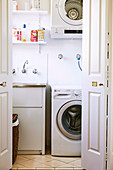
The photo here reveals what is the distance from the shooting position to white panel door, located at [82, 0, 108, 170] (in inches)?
103

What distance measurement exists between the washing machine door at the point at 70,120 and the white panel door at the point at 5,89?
746 mm

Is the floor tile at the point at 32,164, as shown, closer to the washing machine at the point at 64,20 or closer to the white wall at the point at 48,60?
the white wall at the point at 48,60

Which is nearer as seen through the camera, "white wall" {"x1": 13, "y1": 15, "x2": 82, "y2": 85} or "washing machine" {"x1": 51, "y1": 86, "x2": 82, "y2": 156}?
"washing machine" {"x1": 51, "y1": 86, "x2": 82, "y2": 156}

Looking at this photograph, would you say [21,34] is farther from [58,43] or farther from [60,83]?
[60,83]

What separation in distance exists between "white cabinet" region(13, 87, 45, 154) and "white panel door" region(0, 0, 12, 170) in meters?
0.58

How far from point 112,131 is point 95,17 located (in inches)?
46.4

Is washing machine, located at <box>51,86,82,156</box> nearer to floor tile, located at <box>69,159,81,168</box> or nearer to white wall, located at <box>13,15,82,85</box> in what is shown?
floor tile, located at <box>69,159,81,168</box>

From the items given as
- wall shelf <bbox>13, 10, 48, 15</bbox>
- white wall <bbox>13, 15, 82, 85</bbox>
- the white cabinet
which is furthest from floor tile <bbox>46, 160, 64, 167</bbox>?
wall shelf <bbox>13, 10, 48, 15</bbox>

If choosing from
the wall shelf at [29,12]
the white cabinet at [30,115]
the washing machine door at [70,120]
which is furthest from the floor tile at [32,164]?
the wall shelf at [29,12]

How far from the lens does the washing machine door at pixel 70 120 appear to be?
3.30 m

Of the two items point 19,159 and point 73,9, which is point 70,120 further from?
point 73,9

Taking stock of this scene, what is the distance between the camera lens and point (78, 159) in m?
3.27

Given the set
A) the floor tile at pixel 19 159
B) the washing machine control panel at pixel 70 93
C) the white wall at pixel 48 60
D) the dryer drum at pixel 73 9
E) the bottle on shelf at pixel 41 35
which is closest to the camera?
the floor tile at pixel 19 159

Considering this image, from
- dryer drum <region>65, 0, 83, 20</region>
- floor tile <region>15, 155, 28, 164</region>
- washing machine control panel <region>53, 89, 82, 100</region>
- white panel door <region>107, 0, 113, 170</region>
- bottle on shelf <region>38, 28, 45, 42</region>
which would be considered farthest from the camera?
bottle on shelf <region>38, 28, 45, 42</region>
